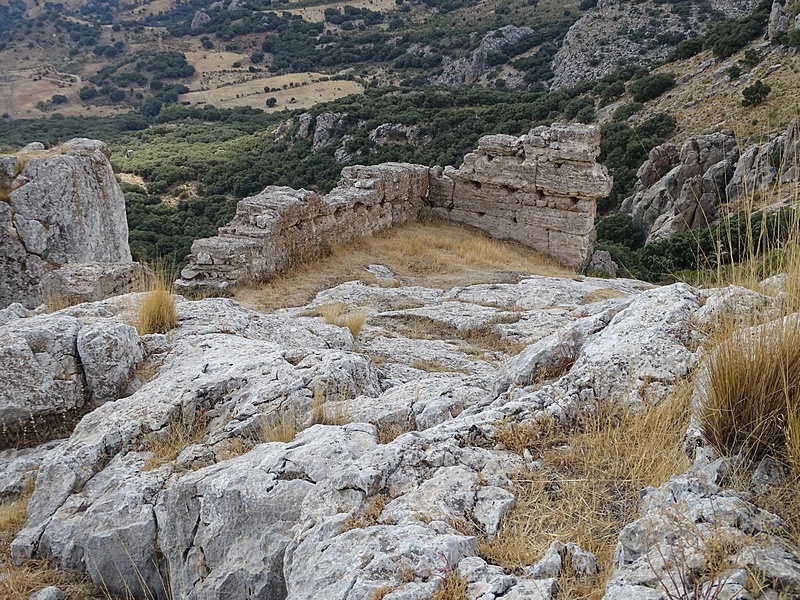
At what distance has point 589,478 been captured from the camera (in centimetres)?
320

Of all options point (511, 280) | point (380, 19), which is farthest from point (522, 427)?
point (380, 19)

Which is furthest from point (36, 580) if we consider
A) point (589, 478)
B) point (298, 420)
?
point (589, 478)

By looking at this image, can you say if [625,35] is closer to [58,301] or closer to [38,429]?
[58,301]

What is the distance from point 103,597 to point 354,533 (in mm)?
1959

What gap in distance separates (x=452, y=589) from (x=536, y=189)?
1296 centimetres

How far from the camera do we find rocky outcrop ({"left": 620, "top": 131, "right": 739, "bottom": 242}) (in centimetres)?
2548

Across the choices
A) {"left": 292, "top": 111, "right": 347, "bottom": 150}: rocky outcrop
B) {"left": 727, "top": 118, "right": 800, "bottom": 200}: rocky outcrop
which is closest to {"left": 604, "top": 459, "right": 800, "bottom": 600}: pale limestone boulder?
{"left": 727, "top": 118, "right": 800, "bottom": 200}: rocky outcrop

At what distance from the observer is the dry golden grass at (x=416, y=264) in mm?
10758

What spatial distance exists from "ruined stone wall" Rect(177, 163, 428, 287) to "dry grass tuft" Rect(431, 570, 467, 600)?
8.20 m

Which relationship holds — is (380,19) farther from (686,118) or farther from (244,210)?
(244,210)

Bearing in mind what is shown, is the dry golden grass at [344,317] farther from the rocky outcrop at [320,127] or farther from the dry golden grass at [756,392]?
the rocky outcrop at [320,127]

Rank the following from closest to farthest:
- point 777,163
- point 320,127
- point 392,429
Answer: point 392,429 < point 777,163 < point 320,127

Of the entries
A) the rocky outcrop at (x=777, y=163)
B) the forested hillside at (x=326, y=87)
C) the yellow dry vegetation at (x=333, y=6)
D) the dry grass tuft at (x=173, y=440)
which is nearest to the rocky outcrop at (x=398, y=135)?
the forested hillside at (x=326, y=87)

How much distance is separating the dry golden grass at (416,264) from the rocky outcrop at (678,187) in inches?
479
